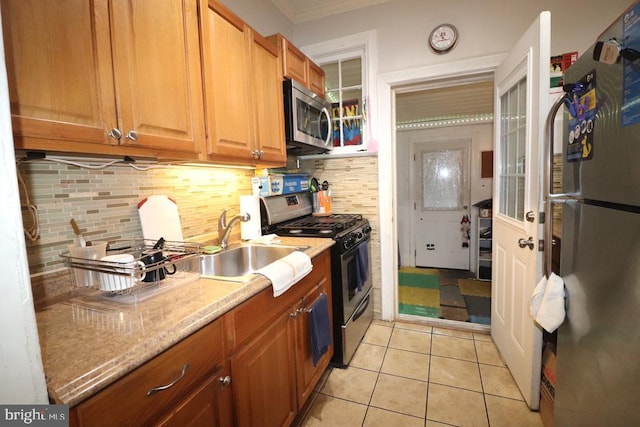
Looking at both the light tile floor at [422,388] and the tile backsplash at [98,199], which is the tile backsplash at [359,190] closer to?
the light tile floor at [422,388]

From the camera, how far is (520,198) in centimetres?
177

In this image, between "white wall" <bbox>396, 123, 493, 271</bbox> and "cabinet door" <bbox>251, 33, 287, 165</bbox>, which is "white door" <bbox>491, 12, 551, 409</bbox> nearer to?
"cabinet door" <bbox>251, 33, 287, 165</bbox>

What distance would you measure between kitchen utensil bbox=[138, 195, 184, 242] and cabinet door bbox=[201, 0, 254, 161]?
0.33m

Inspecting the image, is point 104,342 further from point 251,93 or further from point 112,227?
point 251,93

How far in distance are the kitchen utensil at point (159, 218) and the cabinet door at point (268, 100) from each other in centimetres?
57

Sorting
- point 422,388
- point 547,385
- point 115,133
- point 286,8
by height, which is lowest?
point 422,388

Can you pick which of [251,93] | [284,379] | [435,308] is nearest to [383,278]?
[435,308]

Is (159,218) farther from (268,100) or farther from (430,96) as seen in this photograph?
(430,96)

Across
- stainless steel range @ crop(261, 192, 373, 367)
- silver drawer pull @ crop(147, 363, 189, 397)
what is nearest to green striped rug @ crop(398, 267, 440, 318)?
stainless steel range @ crop(261, 192, 373, 367)

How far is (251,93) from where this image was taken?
1664 millimetres

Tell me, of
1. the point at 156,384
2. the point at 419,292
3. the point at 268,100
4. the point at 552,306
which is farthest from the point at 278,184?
the point at 419,292

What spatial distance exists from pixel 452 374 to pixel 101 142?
7.35 feet

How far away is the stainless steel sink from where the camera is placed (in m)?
1.59

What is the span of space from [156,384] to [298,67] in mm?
2084
